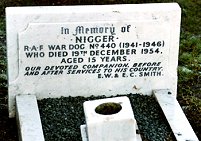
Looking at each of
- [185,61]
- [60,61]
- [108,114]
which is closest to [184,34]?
[185,61]

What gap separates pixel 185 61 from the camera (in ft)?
25.4

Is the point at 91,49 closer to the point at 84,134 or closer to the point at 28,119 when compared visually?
the point at 28,119

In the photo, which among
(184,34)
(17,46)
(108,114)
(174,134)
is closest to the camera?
(108,114)

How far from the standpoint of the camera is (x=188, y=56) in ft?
25.7

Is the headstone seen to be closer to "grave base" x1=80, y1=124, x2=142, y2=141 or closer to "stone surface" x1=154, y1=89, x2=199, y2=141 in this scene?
"stone surface" x1=154, y1=89, x2=199, y2=141

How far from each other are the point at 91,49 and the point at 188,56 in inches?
79.2

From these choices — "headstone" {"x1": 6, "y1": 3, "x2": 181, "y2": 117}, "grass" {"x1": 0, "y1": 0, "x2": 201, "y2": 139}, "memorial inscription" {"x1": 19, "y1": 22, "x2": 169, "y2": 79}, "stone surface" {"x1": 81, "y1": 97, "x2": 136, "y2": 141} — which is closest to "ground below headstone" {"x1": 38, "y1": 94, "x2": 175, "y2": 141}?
"headstone" {"x1": 6, "y1": 3, "x2": 181, "y2": 117}

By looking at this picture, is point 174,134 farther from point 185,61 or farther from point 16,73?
point 185,61

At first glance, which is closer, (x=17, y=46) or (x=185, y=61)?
(x=17, y=46)

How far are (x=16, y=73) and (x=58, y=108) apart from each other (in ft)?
1.77

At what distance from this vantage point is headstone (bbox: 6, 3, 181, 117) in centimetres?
605

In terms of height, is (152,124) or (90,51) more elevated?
(90,51)

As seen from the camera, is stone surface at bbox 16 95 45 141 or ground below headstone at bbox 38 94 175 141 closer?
stone surface at bbox 16 95 45 141

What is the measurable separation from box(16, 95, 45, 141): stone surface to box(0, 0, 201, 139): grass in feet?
2.43
